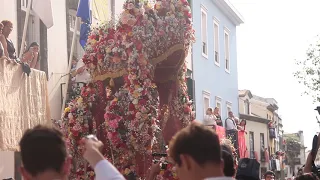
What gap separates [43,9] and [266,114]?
→ 4419 cm

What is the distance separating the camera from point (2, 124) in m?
11.5

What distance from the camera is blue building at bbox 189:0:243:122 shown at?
24.8 m

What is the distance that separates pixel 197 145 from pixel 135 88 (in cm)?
507

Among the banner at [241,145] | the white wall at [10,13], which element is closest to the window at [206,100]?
the banner at [241,145]

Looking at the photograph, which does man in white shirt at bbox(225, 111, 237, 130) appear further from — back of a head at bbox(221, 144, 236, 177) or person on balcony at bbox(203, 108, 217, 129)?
back of a head at bbox(221, 144, 236, 177)

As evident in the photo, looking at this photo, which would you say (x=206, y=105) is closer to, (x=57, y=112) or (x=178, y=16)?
(x=57, y=112)

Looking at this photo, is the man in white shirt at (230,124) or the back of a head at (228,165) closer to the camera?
the back of a head at (228,165)

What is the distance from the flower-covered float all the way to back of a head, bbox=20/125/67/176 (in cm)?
505

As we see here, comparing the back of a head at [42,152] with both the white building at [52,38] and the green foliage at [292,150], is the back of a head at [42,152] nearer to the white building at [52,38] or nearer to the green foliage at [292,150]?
the white building at [52,38]

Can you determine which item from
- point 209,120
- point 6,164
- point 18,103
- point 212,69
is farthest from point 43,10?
point 212,69

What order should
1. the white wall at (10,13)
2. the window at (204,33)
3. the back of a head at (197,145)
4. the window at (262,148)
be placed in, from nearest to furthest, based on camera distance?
the back of a head at (197,145), the white wall at (10,13), the window at (204,33), the window at (262,148)

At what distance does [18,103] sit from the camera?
12016 mm

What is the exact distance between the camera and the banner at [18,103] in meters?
11.6

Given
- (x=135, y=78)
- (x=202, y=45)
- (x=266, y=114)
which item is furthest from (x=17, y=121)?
(x=266, y=114)
